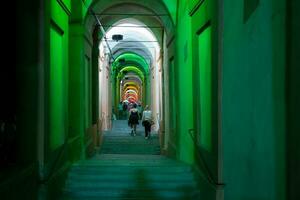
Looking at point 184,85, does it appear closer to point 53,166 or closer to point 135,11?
point 53,166

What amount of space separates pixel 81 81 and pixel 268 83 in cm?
747

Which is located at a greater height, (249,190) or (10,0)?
(10,0)

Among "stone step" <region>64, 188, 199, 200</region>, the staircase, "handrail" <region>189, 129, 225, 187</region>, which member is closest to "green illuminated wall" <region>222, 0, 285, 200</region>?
"handrail" <region>189, 129, 225, 187</region>

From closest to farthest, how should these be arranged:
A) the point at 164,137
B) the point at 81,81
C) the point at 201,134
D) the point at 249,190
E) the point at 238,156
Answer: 1. the point at 249,190
2. the point at 238,156
3. the point at 201,134
4. the point at 81,81
5. the point at 164,137

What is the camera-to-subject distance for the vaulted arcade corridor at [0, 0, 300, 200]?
4.01m

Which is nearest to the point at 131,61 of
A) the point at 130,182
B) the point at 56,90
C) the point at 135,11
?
the point at 135,11

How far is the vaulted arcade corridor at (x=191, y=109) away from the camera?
4.01m

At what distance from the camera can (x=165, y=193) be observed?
334 inches

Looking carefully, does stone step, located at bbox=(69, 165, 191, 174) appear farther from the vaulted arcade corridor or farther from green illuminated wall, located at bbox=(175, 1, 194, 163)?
green illuminated wall, located at bbox=(175, 1, 194, 163)

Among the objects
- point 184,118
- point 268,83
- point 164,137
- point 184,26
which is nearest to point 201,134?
point 184,118

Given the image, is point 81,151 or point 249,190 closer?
point 249,190

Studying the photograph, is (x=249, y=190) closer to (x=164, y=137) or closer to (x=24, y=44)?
(x=24, y=44)

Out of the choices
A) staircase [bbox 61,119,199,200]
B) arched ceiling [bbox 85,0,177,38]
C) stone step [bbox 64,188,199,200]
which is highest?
arched ceiling [bbox 85,0,177,38]

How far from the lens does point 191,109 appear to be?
9492mm
